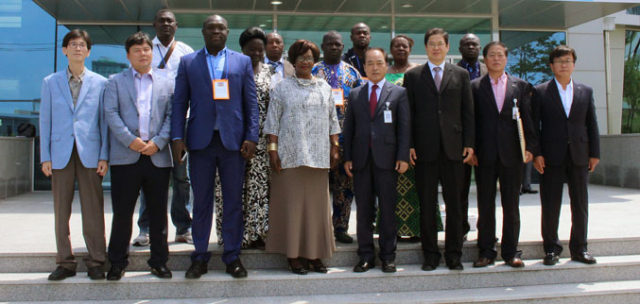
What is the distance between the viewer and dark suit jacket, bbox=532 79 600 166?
166 inches

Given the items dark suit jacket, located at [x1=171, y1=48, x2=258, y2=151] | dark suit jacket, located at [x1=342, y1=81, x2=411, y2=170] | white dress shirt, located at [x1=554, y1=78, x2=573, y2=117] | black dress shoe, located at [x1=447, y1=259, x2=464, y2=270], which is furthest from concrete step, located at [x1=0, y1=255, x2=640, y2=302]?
white dress shirt, located at [x1=554, y1=78, x2=573, y2=117]

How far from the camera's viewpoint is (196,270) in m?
3.80

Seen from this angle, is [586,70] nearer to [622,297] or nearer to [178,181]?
[622,297]

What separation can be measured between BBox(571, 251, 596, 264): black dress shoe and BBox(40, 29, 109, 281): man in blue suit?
398cm

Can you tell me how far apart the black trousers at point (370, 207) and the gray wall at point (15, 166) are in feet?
23.0

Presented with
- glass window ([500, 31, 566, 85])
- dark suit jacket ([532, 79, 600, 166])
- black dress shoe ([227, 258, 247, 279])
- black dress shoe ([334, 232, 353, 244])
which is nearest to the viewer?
black dress shoe ([227, 258, 247, 279])

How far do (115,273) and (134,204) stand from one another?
54 centimetres

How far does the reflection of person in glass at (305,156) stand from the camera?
3.91 metres

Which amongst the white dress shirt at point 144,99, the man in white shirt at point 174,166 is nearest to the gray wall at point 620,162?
the man in white shirt at point 174,166

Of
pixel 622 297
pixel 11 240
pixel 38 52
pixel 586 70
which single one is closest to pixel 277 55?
pixel 11 240

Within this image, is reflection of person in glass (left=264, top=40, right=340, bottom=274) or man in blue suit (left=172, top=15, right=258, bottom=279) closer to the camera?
man in blue suit (left=172, top=15, right=258, bottom=279)

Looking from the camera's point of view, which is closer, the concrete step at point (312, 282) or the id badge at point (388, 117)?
the concrete step at point (312, 282)

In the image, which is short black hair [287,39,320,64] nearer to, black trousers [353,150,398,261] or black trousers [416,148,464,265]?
black trousers [353,150,398,261]

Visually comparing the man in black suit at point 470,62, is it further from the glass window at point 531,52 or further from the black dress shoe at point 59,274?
the glass window at point 531,52
